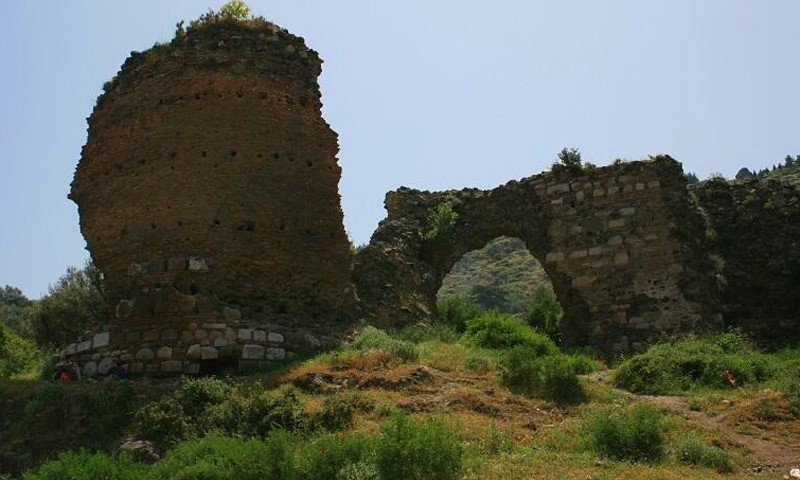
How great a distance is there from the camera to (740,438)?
917cm

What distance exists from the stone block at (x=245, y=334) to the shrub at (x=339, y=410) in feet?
→ 8.59

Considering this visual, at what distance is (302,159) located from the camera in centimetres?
1374

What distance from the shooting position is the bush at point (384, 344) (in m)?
11.7

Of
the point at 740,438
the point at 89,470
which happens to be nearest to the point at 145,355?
the point at 89,470

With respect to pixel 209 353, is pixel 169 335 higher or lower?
higher

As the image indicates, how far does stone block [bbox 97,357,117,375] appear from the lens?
467 inches

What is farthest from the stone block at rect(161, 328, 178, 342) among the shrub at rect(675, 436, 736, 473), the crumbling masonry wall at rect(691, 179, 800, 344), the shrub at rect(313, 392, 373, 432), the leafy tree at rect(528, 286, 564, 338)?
the crumbling masonry wall at rect(691, 179, 800, 344)

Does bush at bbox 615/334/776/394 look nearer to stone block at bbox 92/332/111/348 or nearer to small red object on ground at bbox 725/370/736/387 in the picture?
small red object on ground at bbox 725/370/736/387

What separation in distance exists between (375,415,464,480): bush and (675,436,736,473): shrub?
240 cm

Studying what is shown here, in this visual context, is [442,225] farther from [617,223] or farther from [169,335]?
[169,335]

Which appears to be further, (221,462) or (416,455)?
(221,462)

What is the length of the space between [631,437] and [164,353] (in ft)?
21.6

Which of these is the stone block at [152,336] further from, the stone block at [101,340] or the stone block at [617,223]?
the stone block at [617,223]

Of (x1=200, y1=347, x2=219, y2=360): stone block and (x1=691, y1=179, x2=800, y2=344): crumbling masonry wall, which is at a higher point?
(x1=691, y1=179, x2=800, y2=344): crumbling masonry wall
